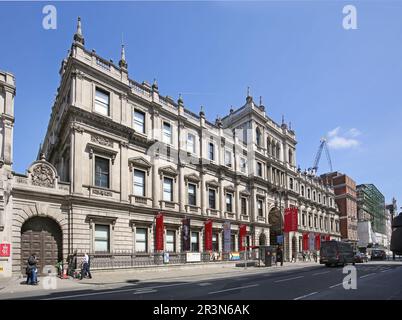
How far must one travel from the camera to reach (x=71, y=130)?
2811 centimetres

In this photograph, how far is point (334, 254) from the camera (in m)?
38.5

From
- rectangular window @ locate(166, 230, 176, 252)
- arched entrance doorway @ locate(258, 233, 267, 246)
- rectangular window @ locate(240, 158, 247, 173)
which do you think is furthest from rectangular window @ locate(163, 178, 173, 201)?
arched entrance doorway @ locate(258, 233, 267, 246)

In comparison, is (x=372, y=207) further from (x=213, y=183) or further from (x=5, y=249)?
(x=5, y=249)

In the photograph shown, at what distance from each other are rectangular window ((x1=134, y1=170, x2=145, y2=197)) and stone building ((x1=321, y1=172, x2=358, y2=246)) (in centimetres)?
6352

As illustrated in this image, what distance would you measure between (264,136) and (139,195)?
24692 millimetres

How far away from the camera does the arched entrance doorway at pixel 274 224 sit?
177ft

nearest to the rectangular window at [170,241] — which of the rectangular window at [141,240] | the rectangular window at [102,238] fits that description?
the rectangular window at [141,240]

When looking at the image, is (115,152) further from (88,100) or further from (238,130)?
(238,130)

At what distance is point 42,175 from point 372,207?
369 ft

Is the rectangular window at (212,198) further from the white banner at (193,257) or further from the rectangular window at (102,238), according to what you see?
the rectangular window at (102,238)

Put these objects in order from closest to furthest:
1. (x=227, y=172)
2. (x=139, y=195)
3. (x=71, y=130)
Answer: (x=71, y=130) → (x=139, y=195) → (x=227, y=172)

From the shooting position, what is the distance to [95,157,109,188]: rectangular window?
29562mm

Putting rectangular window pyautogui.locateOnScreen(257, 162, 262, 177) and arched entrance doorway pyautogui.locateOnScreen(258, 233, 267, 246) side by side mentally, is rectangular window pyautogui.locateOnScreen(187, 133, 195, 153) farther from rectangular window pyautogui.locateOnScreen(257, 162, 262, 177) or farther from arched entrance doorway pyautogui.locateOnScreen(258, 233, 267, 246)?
arched entrance doorway pyautogui.locateOnScreen(258, 233, 267, 246)
